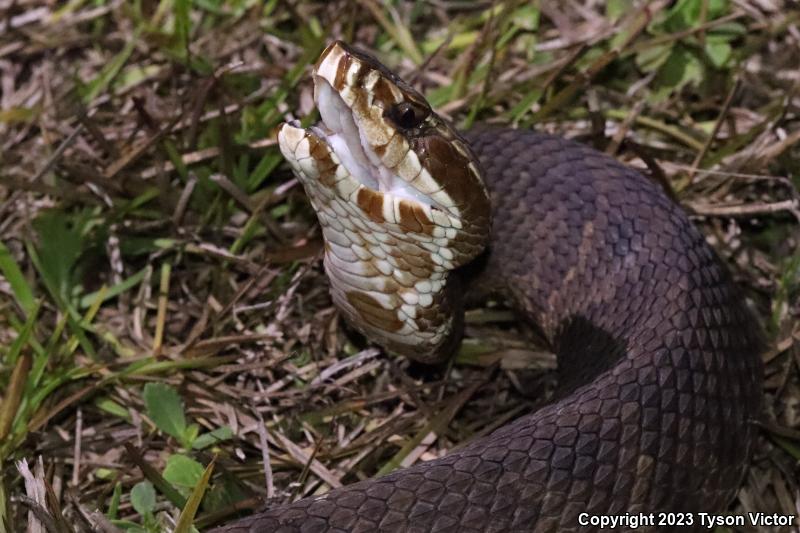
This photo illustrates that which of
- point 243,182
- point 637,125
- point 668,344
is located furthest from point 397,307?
point 637,125

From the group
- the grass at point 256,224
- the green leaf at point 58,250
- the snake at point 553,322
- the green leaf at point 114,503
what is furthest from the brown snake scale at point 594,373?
the green leaf at point 58,250

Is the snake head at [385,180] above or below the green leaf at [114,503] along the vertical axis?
above

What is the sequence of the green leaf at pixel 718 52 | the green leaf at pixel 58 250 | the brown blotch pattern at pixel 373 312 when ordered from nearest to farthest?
the brown blotch pattern at pixel 373 312 → the green leaf at pixel 58 250 → the green leaf at pixel 718 52

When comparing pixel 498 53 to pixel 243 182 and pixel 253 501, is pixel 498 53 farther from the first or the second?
pixel 253 501

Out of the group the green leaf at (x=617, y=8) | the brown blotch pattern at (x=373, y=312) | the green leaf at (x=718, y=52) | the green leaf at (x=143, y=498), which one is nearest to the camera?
the green leaf at (x=143, y=498)

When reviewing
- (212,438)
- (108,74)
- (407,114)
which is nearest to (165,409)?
(212,438)

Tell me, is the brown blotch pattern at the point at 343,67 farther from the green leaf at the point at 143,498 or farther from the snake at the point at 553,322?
the green leaf at the point at 143,498

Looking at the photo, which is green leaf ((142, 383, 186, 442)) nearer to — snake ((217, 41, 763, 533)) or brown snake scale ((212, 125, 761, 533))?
snake ((217, 41, 763, 533))
